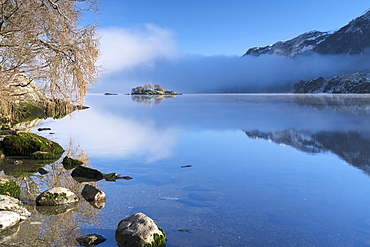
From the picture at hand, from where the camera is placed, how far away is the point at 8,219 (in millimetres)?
8086

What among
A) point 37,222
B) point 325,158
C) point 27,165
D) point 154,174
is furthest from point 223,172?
point 27,165

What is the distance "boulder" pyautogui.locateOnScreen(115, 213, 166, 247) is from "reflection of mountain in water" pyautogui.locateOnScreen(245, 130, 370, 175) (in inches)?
424

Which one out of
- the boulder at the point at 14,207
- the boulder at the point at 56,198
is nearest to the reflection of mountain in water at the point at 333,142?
the boulder at the point at 56,198

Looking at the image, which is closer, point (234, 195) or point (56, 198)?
point (56, 198)

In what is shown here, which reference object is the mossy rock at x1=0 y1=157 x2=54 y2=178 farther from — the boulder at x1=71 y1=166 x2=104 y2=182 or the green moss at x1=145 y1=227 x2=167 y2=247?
the green moss at x1=145 y1=227 x2=167 y2=247

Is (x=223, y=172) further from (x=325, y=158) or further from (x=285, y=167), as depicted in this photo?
(x=325, y=158)

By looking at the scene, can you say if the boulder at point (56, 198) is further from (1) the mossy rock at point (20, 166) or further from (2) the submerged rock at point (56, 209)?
(1) the mossy rock at point (20, 166)

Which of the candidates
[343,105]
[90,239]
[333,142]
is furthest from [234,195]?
[343,105]

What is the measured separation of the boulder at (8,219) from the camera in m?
7.94

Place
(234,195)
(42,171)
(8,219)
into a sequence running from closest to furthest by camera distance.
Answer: (8,219) → (234,195) → (42,171)

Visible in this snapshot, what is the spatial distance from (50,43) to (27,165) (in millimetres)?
6625

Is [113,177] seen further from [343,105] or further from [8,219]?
[343,105]

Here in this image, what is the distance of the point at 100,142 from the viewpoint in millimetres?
23984

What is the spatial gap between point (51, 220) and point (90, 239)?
183 cm
